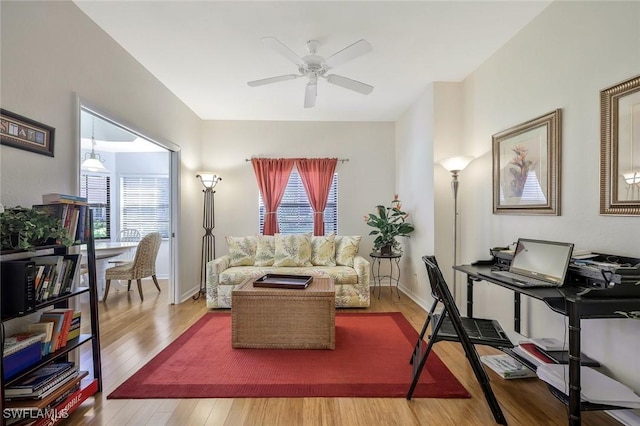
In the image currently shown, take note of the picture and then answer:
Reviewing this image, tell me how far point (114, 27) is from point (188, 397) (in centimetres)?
294

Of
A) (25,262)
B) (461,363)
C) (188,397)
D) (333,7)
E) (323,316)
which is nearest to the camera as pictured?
(25,262)

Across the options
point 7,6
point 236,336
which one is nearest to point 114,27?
point 7,6

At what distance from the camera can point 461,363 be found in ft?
7.80

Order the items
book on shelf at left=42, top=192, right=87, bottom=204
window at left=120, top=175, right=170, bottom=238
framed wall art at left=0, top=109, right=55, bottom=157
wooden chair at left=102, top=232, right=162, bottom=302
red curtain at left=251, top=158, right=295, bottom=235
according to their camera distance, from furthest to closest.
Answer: window at left=120, top=175, right=170, bottom=238 < red curtain at left=251, top=158, right=295, bottom=235 < wooden chair at left=102, top=232, right=162, bottom=302 < book on shelf at left=42, top=192, right=87, bottom=204 < framed wall art at left=0, top=109, right=55, bottom=157

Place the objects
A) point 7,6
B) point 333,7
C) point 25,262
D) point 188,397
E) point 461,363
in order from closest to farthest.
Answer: point 25,262
point 7,6
point 188,397
point 333,7
point 461,363

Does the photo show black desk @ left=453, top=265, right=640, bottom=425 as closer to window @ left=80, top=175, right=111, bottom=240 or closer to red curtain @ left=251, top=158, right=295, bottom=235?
red curtain @ left=251, top=158, right=295, bottom=235

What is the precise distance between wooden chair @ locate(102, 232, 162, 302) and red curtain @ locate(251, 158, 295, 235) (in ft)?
5.37

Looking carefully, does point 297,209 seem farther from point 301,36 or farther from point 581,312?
point 581,312

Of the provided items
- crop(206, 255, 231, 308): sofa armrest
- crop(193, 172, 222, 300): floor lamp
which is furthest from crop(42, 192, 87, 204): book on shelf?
crop(193, 172, 222, 300): floor lamp

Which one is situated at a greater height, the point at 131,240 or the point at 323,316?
the point at 131,240

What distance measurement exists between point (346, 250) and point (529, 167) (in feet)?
7.76

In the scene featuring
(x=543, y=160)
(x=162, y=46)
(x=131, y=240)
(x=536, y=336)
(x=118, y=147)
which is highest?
(x=162, y=46)

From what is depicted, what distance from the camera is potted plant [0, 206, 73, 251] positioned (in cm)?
145

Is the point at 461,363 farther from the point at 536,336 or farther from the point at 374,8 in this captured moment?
the point at 374,8
